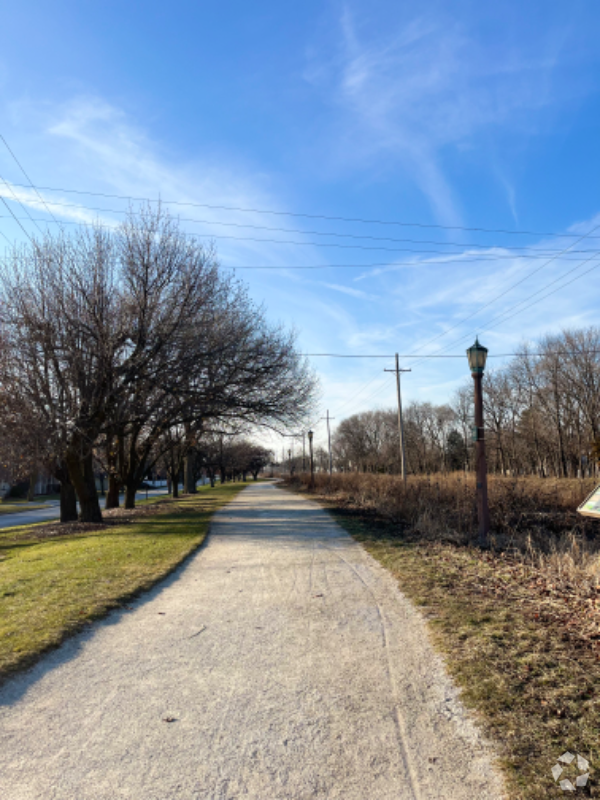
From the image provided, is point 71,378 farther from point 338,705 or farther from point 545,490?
point 545,490

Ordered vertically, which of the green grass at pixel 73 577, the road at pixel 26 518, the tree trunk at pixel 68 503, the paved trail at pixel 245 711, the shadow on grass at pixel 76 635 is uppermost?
the tree trunk at pixel 68 503

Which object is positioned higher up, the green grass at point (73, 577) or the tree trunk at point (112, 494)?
the tree trunk at point (112, 494)

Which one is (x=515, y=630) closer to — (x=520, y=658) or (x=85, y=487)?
(x=520, y=658)

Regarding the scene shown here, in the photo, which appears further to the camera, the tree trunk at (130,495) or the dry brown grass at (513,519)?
the tree trunk at (130,495)

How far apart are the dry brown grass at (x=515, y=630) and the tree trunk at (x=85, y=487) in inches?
346

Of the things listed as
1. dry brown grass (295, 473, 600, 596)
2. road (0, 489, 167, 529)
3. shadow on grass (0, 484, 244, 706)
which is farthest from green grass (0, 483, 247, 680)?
road (0, 489, 167, 529)

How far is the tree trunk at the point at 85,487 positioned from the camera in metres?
17.0

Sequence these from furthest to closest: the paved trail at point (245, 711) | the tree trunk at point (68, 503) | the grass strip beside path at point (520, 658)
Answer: the tree trunk at point (68, 503), the grass strip beside path at point (520, 658), the paved trail at point (245, 711)

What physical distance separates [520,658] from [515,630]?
719 mm

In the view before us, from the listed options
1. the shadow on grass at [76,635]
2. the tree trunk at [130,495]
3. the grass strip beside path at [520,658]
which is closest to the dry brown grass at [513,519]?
the grass strip beside path at [520,658]

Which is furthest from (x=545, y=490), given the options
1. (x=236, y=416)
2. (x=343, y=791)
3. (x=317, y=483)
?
(x=317, y=483)

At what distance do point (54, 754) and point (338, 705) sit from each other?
1.75 meters

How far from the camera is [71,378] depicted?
14922 millimetres

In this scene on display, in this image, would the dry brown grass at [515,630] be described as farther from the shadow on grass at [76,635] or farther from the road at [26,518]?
the road at [26,518]
